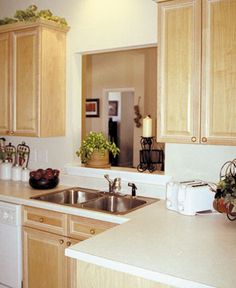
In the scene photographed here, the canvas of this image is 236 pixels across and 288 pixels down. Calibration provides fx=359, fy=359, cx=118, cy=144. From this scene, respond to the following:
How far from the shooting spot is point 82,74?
3.55 metres

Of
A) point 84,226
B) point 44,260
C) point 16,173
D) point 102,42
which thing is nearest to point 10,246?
point 44,260

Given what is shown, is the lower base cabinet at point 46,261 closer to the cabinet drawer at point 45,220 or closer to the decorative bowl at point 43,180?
the cabinet drawer at point 45,220

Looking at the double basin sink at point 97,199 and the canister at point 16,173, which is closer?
the double basin sink at point 97,199

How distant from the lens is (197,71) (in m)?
2.32

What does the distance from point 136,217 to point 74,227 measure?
529mm

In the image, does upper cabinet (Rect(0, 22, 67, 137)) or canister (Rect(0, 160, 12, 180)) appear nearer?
upper cabinet (Rect(0, 22, 67, 137))

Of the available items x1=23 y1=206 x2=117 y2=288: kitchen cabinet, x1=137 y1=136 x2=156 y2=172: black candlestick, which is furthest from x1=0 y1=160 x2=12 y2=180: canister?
x1=137 y1=136 x2=156 y2=172: black candlestick

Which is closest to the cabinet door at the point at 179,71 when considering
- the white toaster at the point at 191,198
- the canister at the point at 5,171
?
the white toaster at the point at 191,198

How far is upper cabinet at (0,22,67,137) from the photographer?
10.5 feet

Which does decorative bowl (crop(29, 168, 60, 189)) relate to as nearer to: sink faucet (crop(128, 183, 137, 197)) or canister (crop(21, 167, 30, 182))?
canister (crop(21, 167, 30, 182))

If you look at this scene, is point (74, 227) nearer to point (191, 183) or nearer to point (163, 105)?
point (191, 183)

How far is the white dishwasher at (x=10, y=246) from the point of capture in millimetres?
2777

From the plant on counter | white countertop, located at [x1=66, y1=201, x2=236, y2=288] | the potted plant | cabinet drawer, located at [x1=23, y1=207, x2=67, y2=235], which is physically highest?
the plant on counter

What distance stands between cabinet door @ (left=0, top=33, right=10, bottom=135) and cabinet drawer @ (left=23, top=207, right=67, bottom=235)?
1.05 metres
